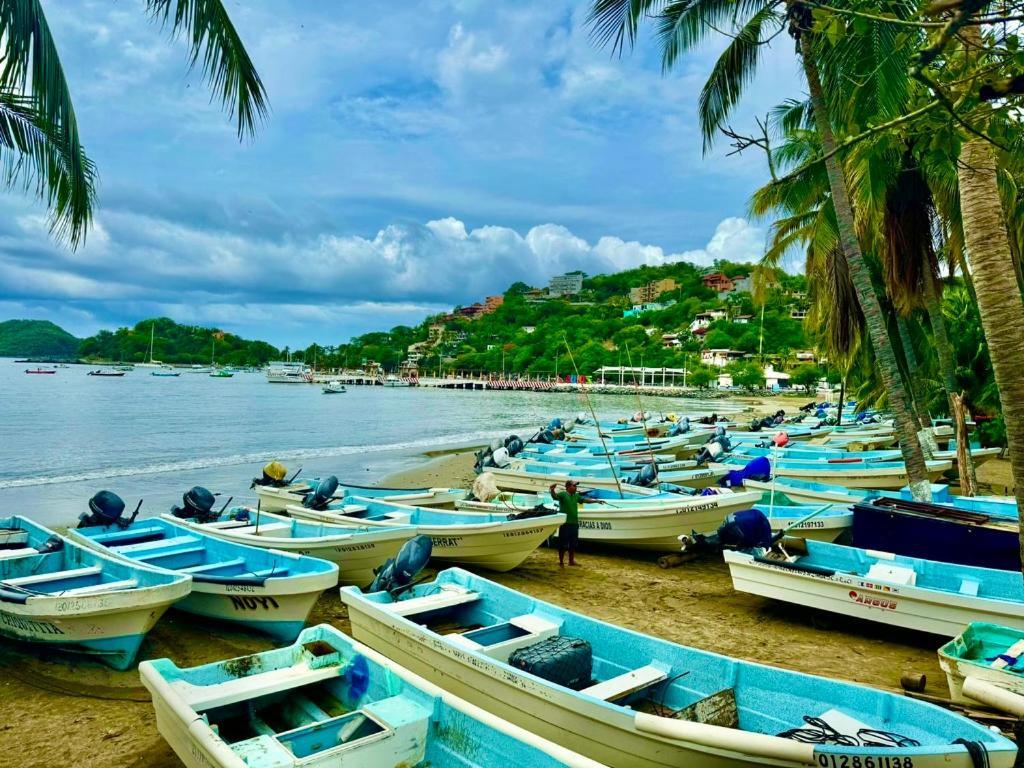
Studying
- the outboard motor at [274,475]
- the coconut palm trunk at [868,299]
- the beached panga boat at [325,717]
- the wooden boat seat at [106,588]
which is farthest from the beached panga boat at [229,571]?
the coconut palm trunk at [868,299]

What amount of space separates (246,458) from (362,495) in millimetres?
21621

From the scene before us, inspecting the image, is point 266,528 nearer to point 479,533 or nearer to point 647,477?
point 479,533

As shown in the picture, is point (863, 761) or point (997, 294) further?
point (997, 294)

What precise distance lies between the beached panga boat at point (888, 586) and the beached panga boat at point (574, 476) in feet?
22.3

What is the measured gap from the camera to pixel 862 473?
17.1 m

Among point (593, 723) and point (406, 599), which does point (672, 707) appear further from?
point (406, 599)

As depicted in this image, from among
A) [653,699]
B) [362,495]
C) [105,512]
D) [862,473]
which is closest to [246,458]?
[362,495]

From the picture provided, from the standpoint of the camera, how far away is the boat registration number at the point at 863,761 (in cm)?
384

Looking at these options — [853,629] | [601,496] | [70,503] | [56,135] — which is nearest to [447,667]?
[853,629]

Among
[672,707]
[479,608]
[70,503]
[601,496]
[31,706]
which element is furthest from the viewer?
[70,503]

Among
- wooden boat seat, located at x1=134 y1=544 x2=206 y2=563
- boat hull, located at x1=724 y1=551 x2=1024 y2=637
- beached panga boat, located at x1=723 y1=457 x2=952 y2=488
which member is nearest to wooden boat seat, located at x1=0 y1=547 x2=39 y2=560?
wooden boat seat, located at x1=134 y1=544 x2=206 y2=563

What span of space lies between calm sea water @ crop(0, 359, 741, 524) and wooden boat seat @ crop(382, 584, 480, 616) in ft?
54.1

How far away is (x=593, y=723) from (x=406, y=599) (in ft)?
11.0

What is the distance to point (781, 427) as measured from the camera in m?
31.1
